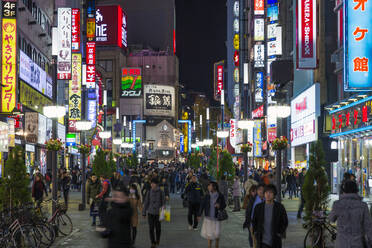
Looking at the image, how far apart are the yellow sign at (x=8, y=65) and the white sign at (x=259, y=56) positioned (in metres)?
32.8

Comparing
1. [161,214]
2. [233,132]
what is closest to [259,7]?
[233,132]

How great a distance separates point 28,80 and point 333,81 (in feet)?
67.1

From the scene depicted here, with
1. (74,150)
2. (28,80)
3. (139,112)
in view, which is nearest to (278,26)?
(28,80)

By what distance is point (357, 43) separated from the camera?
25969 mm

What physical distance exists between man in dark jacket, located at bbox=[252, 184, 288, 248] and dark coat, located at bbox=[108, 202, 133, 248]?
1.96 meters

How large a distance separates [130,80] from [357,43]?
119m

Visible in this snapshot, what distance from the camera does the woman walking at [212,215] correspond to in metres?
15.0

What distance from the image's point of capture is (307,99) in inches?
1769

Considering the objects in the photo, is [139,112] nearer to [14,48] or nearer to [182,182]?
[182,182]

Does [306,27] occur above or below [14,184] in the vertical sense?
above

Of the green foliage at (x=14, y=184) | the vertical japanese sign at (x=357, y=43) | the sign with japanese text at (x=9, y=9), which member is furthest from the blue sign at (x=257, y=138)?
the green foliage at (x=14, y=184)

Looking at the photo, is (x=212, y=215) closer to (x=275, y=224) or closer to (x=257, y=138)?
(x=275, y=224)

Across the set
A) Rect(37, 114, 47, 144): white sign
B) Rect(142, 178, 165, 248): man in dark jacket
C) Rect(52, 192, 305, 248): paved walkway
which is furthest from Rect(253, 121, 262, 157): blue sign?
Rect(142, 178, 165, 248): man in dark jacket

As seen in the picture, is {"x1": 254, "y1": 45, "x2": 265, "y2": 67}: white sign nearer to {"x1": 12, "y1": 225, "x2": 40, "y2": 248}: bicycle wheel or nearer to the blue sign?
the blue sign
